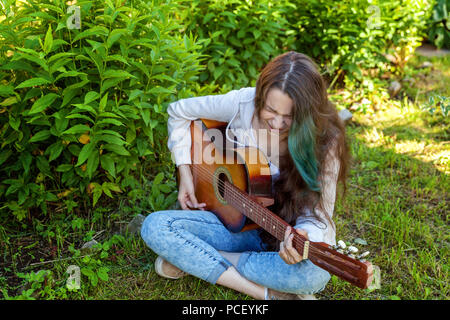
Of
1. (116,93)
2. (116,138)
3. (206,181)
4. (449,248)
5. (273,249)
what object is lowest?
(449,248)

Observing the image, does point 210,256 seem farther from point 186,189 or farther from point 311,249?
point 311,249

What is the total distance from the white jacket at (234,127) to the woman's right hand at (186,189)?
0.05 m

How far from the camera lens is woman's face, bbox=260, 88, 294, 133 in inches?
83.8

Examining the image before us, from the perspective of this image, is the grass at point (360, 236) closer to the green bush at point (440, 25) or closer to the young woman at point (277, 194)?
the young woman at point (277, 194)

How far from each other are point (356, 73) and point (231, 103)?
2270 mm

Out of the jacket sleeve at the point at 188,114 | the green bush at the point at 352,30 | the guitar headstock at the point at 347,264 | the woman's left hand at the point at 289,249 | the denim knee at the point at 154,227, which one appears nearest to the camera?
the guitar headstock at the point at 347,264

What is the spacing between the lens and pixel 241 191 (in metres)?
2.29

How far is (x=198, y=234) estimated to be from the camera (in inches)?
95.6

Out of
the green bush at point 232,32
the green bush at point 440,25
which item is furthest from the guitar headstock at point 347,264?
the green bush at point 440,25

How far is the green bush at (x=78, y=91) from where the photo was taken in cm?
230

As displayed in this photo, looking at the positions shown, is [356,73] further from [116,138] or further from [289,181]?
[116,138]

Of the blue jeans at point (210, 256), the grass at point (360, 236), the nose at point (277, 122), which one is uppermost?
the nose at point (277, 122)
